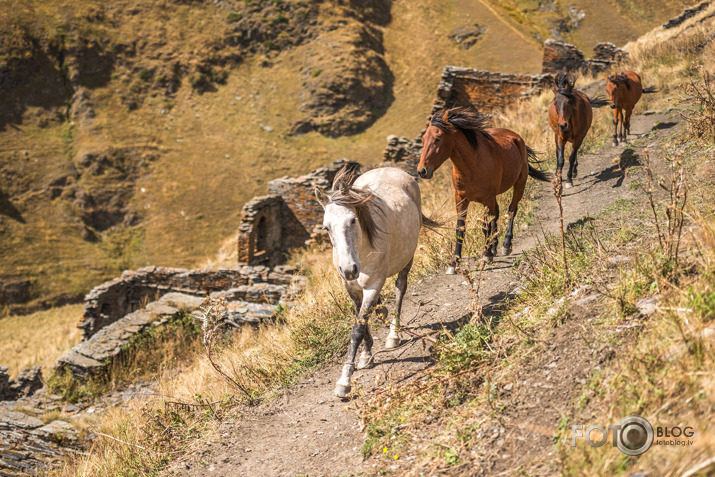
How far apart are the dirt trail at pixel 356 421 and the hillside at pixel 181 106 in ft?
67.3

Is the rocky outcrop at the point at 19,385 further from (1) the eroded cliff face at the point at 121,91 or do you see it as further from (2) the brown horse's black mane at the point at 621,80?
(2) the brown horse's black mane at the point at 621,80

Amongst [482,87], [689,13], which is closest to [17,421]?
[482,87]

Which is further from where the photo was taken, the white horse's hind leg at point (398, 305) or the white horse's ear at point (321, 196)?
the white horse's hind leg at point (398, 305)

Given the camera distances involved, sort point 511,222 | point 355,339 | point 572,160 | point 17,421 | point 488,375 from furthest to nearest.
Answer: point 572,160, point 17,421, point 511,222, point 355,339, point 488,375

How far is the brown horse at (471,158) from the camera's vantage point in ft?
18.7

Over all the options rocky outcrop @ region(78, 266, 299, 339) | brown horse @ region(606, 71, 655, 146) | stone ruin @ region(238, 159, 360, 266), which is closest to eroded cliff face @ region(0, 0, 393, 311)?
rocky outcrop @ region(78, 266, 299, 339)

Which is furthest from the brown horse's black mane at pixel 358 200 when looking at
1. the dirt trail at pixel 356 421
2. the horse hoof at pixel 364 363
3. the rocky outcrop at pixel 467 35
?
the rocky outcrop at pixel 467 35

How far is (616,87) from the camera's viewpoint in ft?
34.3

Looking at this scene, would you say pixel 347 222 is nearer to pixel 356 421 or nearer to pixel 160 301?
pixel 356 421

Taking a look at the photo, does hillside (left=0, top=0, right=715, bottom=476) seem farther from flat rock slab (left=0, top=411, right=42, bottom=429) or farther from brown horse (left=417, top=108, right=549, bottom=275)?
brown horse (left=417, top=108, right=549, bottom=275)

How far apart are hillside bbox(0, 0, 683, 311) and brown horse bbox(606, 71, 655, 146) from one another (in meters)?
19.5

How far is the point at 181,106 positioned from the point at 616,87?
105ft

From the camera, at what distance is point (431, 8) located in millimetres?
48750

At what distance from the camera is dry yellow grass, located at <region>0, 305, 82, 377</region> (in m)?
14.2
